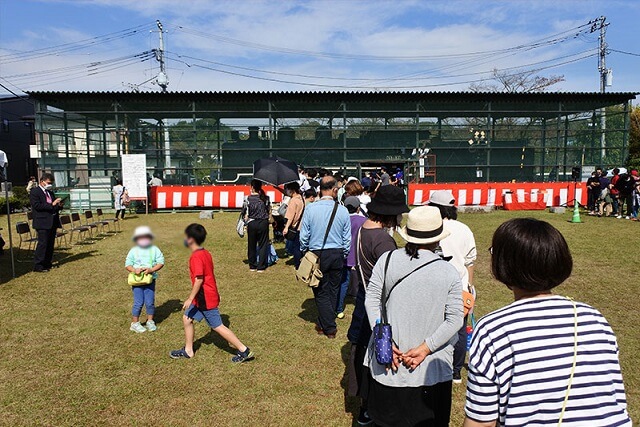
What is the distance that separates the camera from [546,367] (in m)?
1.55

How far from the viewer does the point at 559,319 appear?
1.58m

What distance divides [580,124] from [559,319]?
25.5 meters

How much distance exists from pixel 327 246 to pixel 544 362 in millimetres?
3823

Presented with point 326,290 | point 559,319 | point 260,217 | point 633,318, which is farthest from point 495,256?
point 260,217

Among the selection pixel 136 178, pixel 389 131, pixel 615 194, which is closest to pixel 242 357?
pixel 136 178

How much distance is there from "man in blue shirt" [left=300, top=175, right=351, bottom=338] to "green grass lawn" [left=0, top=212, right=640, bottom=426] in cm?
40

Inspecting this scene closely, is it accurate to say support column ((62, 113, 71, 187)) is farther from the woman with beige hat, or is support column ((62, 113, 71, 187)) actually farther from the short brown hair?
the short brown hair

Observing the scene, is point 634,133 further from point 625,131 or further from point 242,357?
point 242,357

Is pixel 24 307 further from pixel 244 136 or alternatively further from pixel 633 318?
pixel 244 136

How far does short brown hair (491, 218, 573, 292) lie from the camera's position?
167cm

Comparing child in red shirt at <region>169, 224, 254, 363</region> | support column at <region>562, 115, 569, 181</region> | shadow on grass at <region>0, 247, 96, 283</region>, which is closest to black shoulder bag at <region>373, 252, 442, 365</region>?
child in red shirt at <region>169, 224, 254, 363</region>

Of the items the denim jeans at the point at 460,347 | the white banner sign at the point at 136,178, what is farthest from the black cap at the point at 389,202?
the white banner sign at the point at 136,178

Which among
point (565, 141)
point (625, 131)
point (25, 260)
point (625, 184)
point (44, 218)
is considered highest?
point (625, 131)

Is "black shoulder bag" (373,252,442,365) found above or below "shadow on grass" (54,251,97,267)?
above
